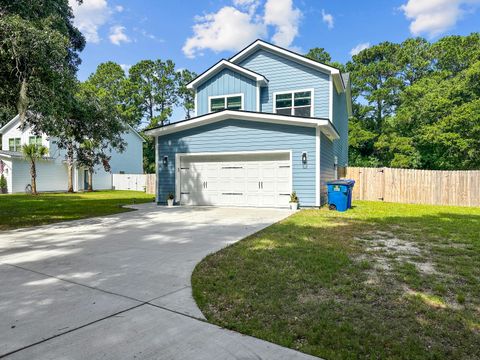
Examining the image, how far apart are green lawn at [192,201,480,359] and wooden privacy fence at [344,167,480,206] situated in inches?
317

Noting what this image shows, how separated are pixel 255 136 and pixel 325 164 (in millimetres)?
3204

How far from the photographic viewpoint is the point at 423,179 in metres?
14.1

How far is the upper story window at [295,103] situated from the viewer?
48.1ft

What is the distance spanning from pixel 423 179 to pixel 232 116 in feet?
30.0

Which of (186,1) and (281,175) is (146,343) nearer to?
(281,175)

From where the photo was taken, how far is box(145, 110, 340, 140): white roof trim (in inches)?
441

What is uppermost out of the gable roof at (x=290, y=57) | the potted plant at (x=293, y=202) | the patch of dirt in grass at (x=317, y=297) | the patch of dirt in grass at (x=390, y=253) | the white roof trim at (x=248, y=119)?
the gable roof at (x=290, y=57)

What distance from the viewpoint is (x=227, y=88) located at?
609 inches

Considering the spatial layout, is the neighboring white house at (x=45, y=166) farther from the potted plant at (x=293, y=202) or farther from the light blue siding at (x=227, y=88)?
the potted plant at (x=293, y=202)

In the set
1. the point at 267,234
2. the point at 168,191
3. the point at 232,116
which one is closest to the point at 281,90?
the point at 232,116

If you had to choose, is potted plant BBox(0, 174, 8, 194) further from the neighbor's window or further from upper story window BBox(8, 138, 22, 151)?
the neighbor's window

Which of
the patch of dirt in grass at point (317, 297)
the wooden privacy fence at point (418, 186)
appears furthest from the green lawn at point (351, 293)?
the wooden privacy fence at point (418, 186)

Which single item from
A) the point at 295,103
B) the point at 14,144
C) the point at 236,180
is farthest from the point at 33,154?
the point at 295,103

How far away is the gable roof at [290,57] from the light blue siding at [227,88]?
1180 millimetres
